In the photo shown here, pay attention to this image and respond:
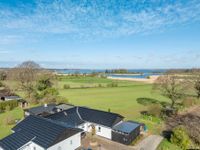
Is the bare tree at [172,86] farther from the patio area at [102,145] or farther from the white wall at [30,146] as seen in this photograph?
the white wall at [30,146]

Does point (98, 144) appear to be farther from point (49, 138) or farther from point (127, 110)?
point (127, 110)

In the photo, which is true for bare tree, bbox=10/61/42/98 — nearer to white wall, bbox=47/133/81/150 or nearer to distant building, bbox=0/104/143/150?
distant building, bbox=0/104/143/150

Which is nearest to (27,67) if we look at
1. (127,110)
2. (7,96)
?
(7,96)

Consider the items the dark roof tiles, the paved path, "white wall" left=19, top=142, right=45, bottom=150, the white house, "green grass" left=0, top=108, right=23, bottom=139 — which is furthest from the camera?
"green grass" left=0, top=108, right=23, bottom=139

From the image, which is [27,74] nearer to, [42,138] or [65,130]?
[42,138]

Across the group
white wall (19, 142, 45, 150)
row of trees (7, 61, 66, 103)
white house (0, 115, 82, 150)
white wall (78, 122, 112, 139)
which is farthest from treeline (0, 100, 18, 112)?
white wall (19, 142, 45, 150)

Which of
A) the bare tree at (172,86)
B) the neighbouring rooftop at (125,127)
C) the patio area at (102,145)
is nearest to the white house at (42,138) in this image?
the patio area at (102,145)
